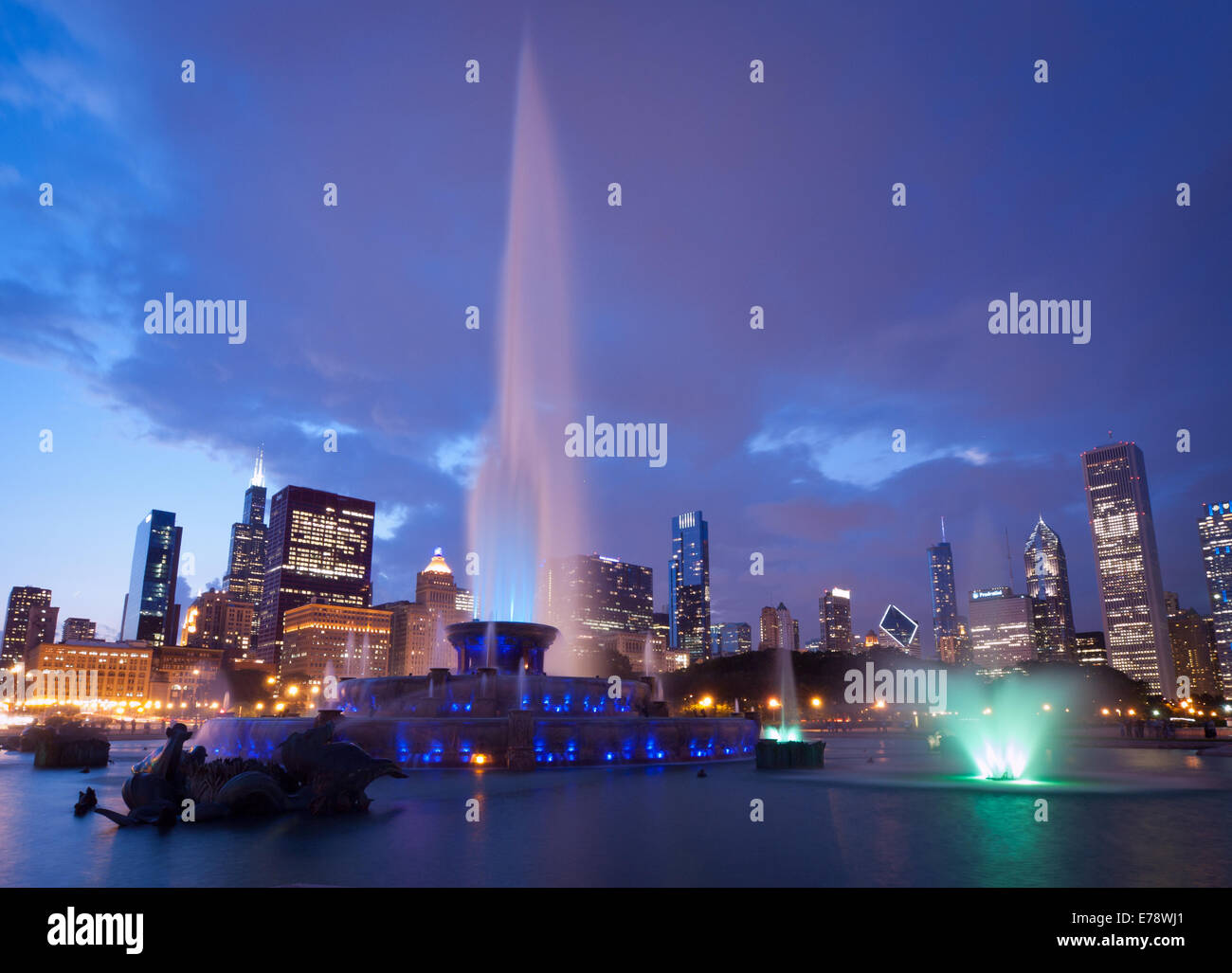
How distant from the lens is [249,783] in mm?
21406

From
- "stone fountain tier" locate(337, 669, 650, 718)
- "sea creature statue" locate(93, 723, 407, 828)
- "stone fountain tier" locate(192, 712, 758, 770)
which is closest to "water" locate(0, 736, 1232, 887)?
"sea creature statue" locate(93, 723, 407, 828)

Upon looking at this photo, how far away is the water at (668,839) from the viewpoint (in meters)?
13.6

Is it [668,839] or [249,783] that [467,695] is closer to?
[249,783]

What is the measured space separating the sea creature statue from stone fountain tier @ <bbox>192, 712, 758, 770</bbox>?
13.0m

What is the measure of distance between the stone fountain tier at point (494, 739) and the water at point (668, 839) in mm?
7506

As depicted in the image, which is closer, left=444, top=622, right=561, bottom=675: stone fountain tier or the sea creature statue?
the sea creature statue

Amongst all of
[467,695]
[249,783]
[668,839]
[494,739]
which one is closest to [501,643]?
[467,695]

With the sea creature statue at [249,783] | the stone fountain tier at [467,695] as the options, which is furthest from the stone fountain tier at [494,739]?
the sea creature statue at [249,783]

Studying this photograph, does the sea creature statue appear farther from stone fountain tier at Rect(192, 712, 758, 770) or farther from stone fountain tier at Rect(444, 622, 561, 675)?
stone fountain tier at Rect(444, 622, 561, 675)

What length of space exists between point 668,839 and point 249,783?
1195 cm

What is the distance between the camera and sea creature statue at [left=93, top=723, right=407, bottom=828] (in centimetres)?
2039

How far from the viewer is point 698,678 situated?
137375mm
